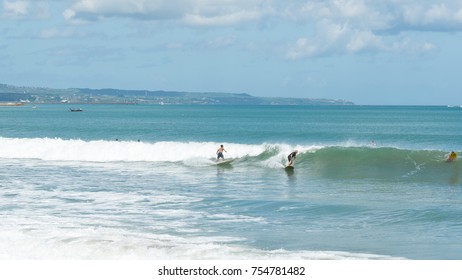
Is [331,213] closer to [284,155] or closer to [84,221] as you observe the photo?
[84,221]

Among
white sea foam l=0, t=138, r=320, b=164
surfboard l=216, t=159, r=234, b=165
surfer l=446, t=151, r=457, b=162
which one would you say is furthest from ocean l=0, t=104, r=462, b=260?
surfer l=446, t=151, r=457, b=162

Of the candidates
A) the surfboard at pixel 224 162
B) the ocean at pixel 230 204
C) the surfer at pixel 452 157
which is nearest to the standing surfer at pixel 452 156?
the surfer at pixel 452 157

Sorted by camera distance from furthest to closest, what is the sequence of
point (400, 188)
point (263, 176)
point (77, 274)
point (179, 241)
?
point (263, 176) → point (400, 188) → point (179, 241) → point (77, 274)

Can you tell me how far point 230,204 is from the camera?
25.8 metres

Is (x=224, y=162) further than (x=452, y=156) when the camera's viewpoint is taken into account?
Yes

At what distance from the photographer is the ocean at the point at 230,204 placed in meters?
18.3

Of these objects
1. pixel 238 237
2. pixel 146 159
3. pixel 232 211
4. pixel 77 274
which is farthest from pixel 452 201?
pixel 146 159

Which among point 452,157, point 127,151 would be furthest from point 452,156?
point 127,151

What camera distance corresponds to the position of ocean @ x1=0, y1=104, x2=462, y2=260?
60.0 feet

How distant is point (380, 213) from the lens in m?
23.9

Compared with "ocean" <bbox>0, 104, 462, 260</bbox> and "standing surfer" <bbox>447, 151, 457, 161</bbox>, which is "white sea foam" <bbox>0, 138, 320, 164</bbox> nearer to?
"ocean" <bbox>0, 104, 462, 260</bbox>

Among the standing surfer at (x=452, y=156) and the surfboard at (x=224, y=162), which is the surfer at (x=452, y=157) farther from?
the surfboard at (x=224, y=162)

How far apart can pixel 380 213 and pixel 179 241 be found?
26.8 ft

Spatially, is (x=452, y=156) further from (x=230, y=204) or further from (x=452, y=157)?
(x=230, y=204)
